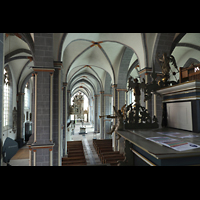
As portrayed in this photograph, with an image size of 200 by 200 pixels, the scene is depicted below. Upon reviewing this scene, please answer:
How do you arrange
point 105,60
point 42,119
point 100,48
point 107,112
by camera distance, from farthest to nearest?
point 107,112 < point 105,60 < point 100,48 < point 42,119

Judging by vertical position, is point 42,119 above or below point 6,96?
below

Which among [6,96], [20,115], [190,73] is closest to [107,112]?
[20,115]

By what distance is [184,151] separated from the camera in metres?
1.77

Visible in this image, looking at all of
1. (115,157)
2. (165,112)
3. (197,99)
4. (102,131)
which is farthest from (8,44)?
(102,131)

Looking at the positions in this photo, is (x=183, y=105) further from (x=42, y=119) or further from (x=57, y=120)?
(x=57, y=120)

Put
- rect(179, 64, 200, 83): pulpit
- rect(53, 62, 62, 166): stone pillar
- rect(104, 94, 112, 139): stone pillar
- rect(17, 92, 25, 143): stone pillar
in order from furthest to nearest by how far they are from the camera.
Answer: rect(104, 94, 112, 139): stone pillar → rect(17, 92, 25, 143): stone pillar → rect(53, 62, 62, 166): stone pillar → rect(179, 64, 200, 83): pulpit

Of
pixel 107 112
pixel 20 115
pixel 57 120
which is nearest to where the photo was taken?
pixel 57 120

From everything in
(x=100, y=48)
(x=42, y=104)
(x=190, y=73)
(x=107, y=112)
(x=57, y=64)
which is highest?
(x=100, y=48)

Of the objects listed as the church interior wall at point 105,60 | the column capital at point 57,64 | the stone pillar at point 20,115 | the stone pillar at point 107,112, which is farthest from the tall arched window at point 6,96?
the stone pillar at point 107,112

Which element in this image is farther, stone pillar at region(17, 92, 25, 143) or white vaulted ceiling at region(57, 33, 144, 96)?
stone pillar at region(17, 92, 25, 143)

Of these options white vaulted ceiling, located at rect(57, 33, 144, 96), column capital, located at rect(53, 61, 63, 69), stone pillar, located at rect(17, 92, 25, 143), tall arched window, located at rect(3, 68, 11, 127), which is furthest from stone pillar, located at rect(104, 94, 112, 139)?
column capital, located at rect(53, 61, 63, 69)

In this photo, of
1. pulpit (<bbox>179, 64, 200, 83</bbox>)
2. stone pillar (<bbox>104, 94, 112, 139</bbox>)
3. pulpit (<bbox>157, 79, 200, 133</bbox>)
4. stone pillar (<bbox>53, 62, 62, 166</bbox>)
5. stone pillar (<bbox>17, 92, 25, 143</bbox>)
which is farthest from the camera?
stone pillar (<bbox>104, 94, 112, 139</bbox>)

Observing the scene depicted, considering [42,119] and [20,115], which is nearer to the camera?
[42,119]

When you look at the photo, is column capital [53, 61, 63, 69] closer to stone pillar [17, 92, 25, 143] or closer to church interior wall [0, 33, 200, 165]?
church interior wall [0, 33, 200, 165]
